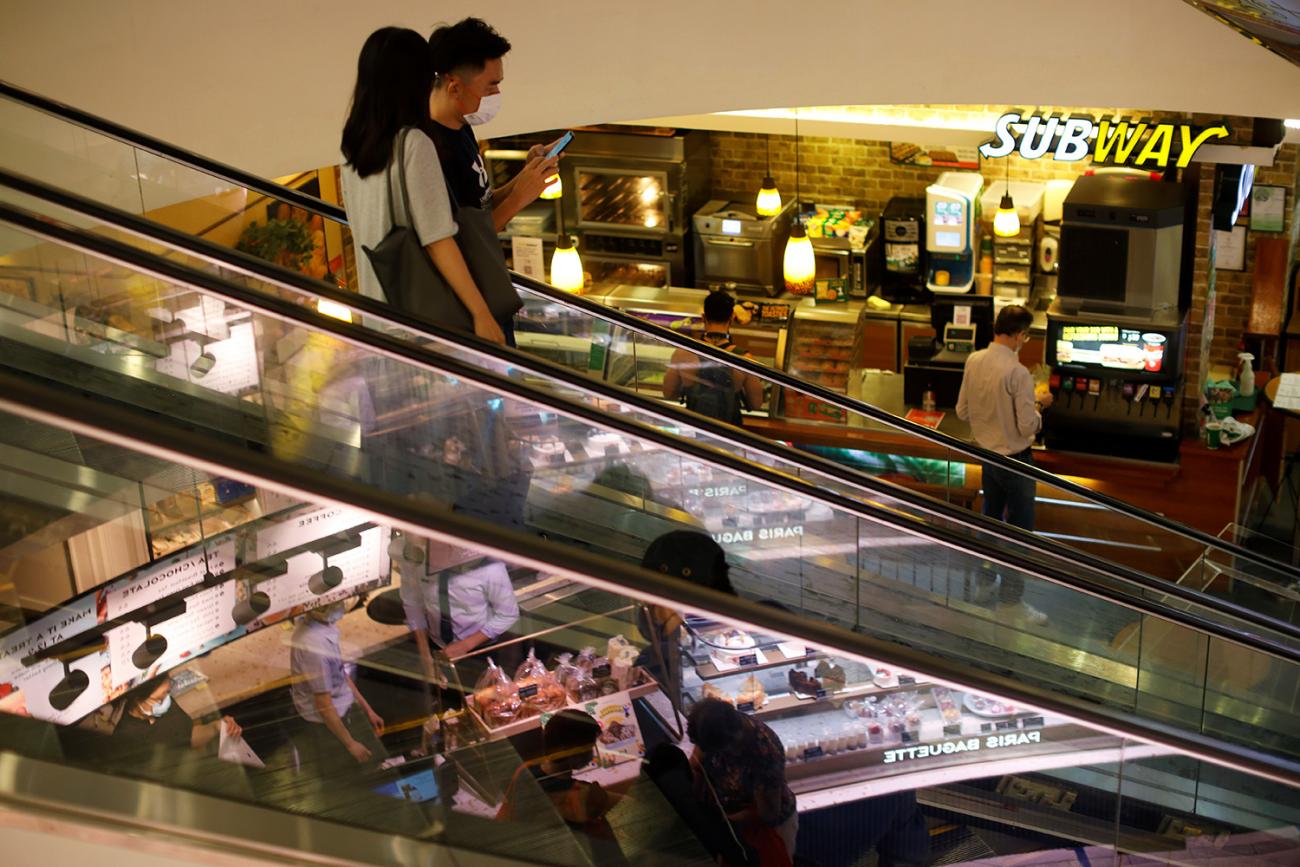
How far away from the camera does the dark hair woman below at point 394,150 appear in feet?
11.3

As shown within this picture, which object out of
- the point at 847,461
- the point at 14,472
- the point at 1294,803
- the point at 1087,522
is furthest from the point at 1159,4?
the point at 14,472

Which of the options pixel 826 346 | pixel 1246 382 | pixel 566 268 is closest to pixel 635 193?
pixel 566 268

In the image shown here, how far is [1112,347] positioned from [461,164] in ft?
19.3

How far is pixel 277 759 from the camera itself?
7.95ft

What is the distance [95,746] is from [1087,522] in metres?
5.64

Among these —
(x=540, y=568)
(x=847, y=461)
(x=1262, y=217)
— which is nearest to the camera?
(x=540, y=568)

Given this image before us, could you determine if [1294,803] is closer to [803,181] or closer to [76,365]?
[76,365]

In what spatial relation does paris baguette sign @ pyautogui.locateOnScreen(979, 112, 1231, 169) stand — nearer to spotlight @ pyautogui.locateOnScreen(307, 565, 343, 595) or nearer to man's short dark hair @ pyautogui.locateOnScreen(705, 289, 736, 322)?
man's short dark hair @ pyautogui.locateOnScreen(705, 289, 736, 322)

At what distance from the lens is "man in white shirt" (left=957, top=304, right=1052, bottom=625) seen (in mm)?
6867

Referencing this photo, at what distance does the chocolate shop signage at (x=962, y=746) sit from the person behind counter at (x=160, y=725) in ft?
4.09

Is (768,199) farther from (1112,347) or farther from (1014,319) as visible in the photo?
(1014,319)

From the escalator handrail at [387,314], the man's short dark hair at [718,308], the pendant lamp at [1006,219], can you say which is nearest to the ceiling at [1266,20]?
the escalator handrail at [387,314]

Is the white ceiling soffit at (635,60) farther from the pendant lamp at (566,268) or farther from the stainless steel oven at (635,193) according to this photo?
the stainless steel oven at (635,193)

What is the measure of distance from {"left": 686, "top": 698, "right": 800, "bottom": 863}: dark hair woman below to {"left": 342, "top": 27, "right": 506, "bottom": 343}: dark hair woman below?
1513 millimetres
